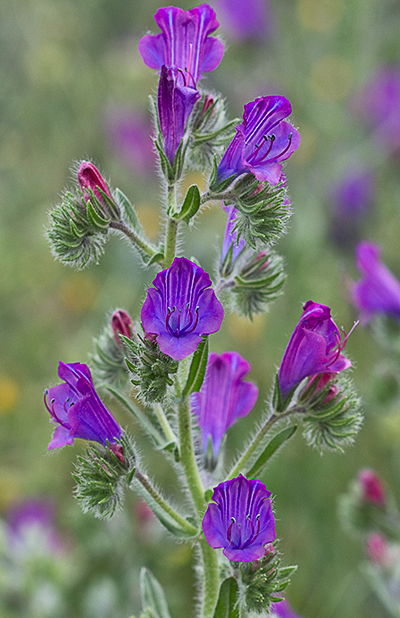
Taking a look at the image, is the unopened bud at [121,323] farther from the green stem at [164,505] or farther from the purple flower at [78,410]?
the green stem at [164,505]

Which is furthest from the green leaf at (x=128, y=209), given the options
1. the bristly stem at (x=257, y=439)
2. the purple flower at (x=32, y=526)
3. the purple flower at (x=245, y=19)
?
the purple flower at (x=245, y=19)

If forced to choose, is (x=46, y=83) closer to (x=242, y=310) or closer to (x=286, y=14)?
(x=286, y=14)

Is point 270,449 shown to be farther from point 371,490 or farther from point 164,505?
point 371,490

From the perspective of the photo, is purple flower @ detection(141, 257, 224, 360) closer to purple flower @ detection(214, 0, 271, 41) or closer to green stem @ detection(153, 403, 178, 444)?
green stem @ detection(153, 403, 178, 444)

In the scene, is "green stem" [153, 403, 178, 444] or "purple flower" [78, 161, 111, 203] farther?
"green stem" [153, 403, 178, 444]

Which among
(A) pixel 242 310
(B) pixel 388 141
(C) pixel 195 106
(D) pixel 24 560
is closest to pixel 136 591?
(D) pixel 24 560

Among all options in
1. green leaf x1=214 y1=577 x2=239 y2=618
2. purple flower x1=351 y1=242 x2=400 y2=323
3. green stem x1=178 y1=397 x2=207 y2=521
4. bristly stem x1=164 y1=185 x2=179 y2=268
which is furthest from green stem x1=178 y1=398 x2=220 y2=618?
purple flower x1=351 y1=242 x2=400 y2=323
